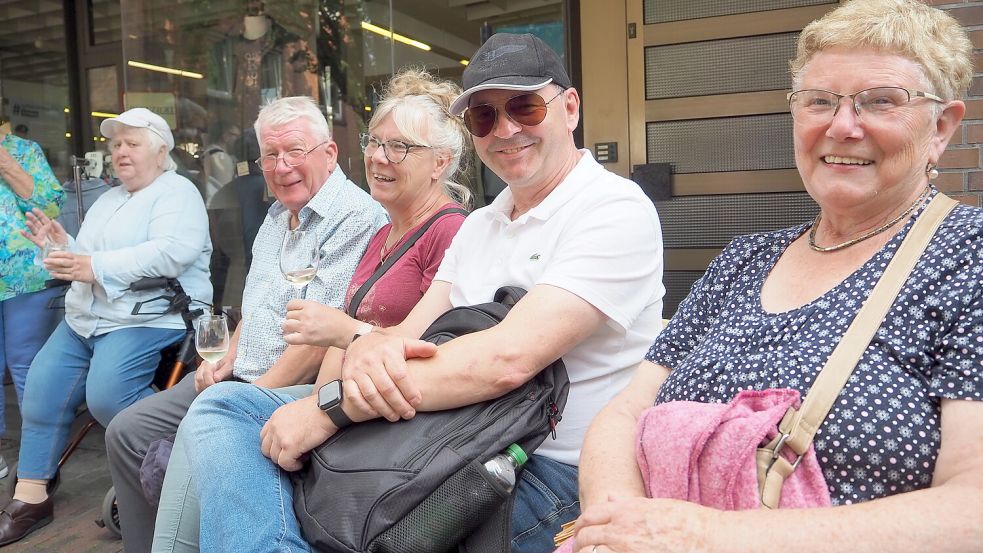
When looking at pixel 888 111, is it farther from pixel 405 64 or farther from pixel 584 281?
pixel 405 64

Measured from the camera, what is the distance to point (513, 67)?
1.95m

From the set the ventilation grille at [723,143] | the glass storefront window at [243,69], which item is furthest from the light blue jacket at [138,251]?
the ventilation grille at [723,143]

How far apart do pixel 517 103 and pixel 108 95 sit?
611cm

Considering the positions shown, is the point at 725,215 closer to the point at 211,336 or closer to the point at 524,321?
the point at 211,336

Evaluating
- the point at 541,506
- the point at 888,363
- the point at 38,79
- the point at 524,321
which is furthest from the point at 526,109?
the point at 38,79

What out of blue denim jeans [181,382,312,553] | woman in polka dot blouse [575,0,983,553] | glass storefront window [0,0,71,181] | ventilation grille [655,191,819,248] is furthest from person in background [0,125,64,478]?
woman in polka dot blouse [575,0,983,553]

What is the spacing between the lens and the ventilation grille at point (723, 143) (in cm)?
425

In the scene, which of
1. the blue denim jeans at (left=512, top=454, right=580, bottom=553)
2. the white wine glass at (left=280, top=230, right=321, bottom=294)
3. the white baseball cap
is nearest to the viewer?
the blue denim jeans at (left=512, top=454, right=580, bottom=553)

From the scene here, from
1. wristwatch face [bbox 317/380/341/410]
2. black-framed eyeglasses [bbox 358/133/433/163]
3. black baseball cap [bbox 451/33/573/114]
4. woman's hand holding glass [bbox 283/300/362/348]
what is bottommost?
wristwatch face [bbox 317/380/341/410]

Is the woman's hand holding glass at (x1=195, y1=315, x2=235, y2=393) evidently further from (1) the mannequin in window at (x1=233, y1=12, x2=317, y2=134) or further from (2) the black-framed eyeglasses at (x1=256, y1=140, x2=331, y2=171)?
(1) the mannequin in window at (x1=233, y1=12, x2=317, y2=134)

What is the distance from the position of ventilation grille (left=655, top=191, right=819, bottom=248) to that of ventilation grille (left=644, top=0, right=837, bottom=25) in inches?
39.8

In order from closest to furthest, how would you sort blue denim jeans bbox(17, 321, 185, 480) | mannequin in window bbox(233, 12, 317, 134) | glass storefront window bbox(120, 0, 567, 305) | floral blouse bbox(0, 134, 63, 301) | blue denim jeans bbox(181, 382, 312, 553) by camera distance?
blue denim jeans bbox(181, 382, 312, 553) < blue denim jeans bbox(17, 321, 185, 480) < floral blouse bbox(0, 134, 63, 301) < glass storefront window bbox(120, 0, 567, 305) < mannequin in window bbox(233, 12, 317, 134)

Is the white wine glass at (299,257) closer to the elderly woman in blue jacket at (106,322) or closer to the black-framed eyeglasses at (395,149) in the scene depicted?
the black-framed eyeglasses at (395,149)

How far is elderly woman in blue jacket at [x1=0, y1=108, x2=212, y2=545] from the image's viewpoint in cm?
345
